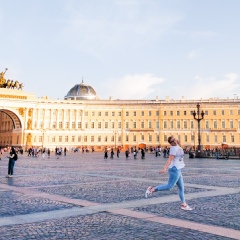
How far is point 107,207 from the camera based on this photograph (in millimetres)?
7910

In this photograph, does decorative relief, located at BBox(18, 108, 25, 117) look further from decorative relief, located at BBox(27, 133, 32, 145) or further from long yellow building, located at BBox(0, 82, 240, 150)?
decorative relief, located at BBox(27, 133, 32, 145)

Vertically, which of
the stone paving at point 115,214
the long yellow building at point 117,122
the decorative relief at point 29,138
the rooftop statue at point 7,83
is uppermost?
the rooftop statue at point 7,83

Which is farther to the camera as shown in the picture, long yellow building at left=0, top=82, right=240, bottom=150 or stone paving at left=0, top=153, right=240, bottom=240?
long yellow building at left=0, top=82, right=240, bottom=150

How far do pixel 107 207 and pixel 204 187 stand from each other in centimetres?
507

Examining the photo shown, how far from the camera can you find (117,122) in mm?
94688

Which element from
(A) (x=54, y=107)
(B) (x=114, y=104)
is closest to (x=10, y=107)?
(A) (x=54, y=107)

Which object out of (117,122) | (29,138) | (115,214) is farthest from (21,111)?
(115,214)

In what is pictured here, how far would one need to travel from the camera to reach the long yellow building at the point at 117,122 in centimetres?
8938

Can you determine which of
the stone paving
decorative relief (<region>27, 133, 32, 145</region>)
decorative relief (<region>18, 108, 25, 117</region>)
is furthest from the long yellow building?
the stone paving

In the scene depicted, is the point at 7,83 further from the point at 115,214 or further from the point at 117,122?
the point at 115,214

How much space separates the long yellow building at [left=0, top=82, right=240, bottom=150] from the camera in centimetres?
8938

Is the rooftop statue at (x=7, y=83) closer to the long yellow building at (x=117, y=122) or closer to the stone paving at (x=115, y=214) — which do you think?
the long yellow building at (x=117, y=122)

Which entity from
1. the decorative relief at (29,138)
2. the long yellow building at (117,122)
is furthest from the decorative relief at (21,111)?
the decorative relief at (29,138)

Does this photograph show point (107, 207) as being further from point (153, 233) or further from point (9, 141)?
point (9, 141)
